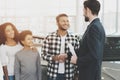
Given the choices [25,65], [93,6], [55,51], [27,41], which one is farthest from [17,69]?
[93,6]

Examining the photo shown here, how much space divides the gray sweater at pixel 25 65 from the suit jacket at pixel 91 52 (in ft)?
1.94

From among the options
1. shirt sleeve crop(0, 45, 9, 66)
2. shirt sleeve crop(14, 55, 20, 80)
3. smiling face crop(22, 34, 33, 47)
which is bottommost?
shirt sleeve crop(14, 55, 20, 80)

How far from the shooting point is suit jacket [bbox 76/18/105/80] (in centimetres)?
257

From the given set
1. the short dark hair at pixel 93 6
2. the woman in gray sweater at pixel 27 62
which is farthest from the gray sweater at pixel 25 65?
the short dark hair at pixel 93 6

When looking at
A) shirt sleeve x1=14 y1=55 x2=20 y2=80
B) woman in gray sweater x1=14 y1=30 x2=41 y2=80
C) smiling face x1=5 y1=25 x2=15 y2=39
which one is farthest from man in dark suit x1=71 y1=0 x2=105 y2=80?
smiling face x1=5 y1=25 x2=15 y2=39

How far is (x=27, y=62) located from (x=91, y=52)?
2.66ft

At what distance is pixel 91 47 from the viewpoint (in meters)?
2.58

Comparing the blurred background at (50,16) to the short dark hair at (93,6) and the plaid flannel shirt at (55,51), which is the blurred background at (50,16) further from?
the short dark hair at (93,6)

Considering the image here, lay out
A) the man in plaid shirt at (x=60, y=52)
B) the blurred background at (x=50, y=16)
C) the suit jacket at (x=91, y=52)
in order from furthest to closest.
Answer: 1. the blurred background at (x=50, y=16)
2. the man in plaid shirt at (x=60, y=52)
3. the suit jacket at (x=91, y=52)

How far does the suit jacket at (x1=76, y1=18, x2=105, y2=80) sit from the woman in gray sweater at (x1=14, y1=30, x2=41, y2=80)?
23.1 inches

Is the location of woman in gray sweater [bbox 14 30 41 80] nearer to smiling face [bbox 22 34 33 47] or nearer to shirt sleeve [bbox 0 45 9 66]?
smiling face [bbox 22 34 33 47]

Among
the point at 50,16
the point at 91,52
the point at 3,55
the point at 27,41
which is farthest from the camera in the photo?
the point at 50,16

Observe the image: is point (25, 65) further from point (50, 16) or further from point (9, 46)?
point (50, 16)

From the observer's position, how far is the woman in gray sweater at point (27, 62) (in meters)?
3.06
